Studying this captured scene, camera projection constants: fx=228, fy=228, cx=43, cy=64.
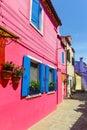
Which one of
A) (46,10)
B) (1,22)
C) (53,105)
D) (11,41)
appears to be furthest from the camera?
(53,105)

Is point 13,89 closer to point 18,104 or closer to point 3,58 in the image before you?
point 18,104

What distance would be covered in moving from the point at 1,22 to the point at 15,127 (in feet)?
11.2

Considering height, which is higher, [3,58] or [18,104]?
[3,58]

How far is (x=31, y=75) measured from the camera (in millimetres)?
10055

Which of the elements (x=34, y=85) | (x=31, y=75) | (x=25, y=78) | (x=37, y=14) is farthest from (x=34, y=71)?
(x=37, y=14)

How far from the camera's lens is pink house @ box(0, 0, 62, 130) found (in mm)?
6750

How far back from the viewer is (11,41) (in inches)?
281

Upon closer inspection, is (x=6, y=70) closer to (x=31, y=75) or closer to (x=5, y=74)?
(x=5, y=74)

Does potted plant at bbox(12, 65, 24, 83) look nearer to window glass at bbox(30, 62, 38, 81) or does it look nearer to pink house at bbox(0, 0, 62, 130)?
pink house at bbox(0, 0, 62, 130)

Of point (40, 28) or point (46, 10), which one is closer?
point (40, 28)

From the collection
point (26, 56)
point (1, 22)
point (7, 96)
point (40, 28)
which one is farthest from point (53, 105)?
point (1, 22)

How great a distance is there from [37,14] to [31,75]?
2832 millimetres

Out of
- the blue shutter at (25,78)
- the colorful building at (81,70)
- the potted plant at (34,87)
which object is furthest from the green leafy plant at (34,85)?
the colorful building at (81,70)

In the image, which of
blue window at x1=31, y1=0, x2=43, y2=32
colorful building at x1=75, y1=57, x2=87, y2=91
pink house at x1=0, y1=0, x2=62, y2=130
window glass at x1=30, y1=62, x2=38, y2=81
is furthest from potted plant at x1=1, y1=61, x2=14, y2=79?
colorful building at x1=75, y1=57, x2=87, y2=91
